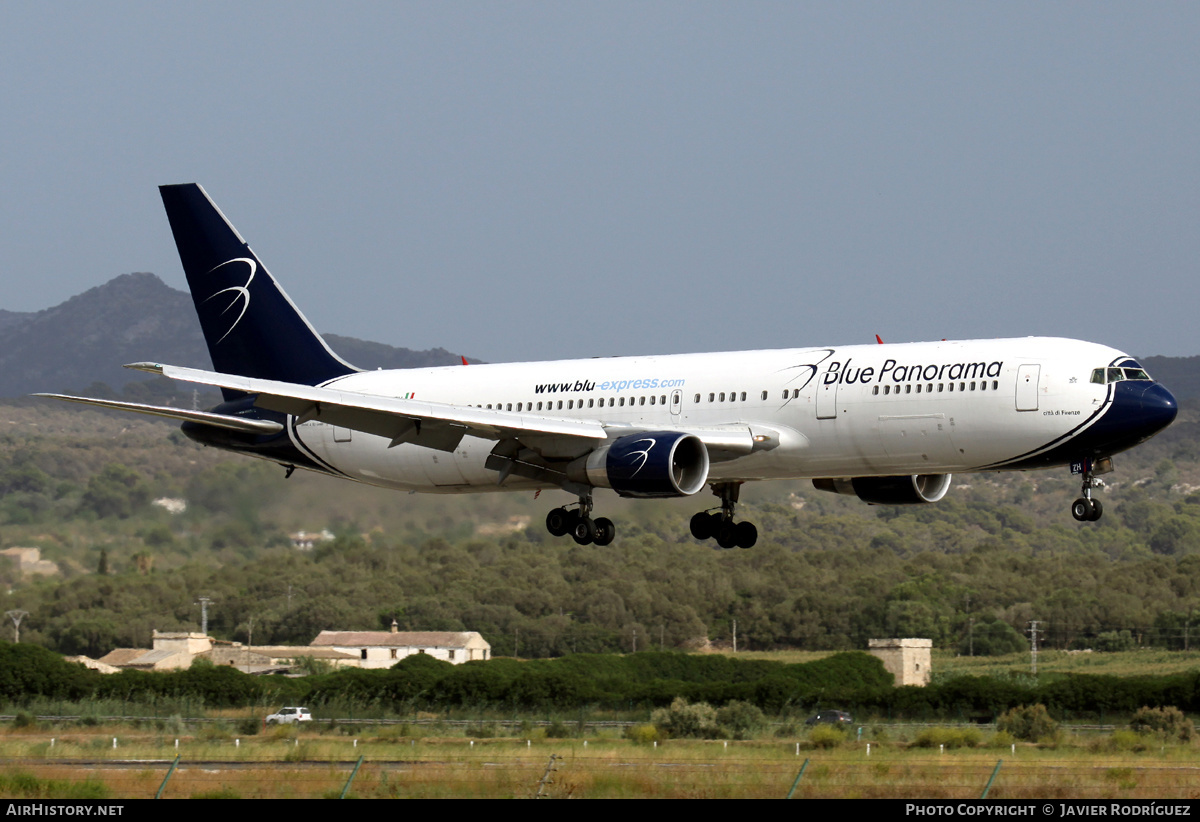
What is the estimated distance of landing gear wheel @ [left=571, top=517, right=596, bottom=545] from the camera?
137 feet

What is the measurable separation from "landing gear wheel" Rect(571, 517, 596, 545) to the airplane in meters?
0.04

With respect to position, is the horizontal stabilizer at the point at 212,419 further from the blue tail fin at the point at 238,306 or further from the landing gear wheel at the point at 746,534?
the landing gear wheel at the point at 746,534

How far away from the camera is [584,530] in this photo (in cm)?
4178

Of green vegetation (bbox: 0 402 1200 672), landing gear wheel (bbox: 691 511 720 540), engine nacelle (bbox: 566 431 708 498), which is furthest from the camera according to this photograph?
green vegetation (bbox: 0 402 1200 672)

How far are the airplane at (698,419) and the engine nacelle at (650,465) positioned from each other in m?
0.05

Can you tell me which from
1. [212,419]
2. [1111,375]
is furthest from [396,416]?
[1111,375]

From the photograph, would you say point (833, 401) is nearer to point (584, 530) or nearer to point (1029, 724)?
point (584, 530)

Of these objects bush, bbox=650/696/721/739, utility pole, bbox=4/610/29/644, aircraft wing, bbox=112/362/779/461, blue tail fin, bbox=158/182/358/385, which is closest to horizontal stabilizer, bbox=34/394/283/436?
aircraft wing, bbox=112/362/779/461

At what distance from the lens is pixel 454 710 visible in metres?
68.6

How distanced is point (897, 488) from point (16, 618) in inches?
2001

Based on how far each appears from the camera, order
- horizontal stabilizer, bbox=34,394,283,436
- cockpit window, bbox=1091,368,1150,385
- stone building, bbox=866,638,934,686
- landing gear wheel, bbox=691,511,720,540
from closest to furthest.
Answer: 1. cockpit window, bbox=1091,368,1150,385
2. horizontal stabilizer, bbox=34,394,283,436
3. landing gear wheel, bbox=691,511,720,540
4. stone building, bbox=866,638,934,686

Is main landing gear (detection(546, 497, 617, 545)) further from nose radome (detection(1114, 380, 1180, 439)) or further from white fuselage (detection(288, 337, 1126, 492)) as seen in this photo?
nose radome (detection(1114, 380, 1180, 439))

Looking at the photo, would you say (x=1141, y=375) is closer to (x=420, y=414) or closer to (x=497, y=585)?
(x=420, y=414)

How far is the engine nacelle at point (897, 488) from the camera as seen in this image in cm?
4191
